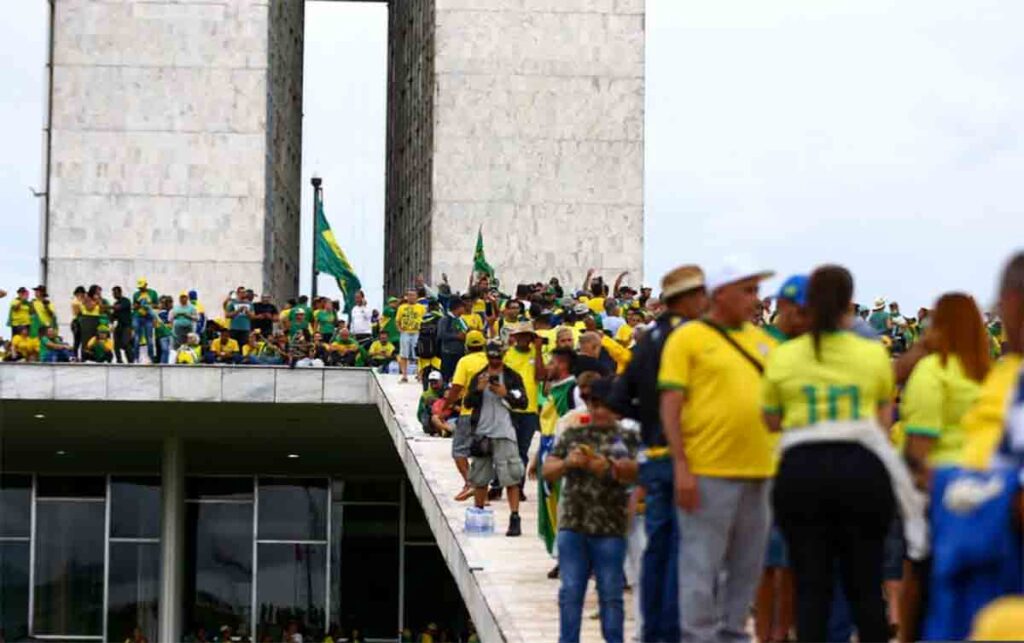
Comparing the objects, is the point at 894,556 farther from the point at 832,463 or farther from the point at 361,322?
the point at 361,322

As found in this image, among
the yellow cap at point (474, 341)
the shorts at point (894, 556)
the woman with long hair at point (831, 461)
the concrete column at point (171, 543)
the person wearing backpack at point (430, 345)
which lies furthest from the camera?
the concrete column at point (171, 543)

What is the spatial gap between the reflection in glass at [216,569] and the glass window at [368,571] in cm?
159

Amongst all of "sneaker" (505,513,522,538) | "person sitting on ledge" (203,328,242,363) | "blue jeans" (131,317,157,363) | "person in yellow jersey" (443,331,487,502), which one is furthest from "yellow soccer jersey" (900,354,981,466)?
"blue jeans" (131,317,157,363)

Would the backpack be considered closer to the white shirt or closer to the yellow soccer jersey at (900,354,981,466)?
the white shirt

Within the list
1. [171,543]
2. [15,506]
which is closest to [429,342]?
[171,543]

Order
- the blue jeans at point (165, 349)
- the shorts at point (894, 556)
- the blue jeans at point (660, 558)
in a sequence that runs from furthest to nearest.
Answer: the blue jeans at point (165, 349), the shorts at point (894, 556), the blue jeans at point (660, 558)

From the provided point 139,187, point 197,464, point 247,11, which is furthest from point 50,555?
point 247,11

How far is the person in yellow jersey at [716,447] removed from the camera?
8055 mm

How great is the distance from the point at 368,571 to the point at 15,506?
6318mm

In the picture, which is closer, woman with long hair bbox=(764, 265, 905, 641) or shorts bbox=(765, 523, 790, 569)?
woman with long hair bbox=(764, 265, 905, 641)

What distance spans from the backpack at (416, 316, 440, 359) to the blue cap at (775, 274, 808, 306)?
1568 centimetres

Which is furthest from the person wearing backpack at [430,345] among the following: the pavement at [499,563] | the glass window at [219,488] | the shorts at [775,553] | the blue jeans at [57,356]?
the glass window at [219,488]

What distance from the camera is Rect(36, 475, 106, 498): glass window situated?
38.9m

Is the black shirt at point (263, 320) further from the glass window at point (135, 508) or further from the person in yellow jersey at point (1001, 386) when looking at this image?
the person in yellow jersey at point (1001, 386)
